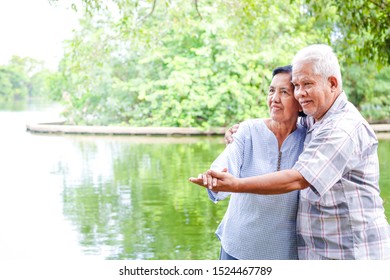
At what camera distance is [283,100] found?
1.65 m

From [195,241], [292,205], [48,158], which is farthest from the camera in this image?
[48,158]

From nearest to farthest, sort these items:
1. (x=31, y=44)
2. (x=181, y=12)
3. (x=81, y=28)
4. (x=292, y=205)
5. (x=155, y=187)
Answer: (x=292, y=205) < (x=155, y=187) < (x=181, y=12) < (x=81, y=28) < (x=31, y=44)

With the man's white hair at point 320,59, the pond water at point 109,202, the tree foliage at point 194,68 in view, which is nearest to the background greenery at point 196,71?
the tree foliage at point 194,68

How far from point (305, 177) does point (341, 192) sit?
0.10 meters

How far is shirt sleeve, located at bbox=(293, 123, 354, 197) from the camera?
57.9 inches

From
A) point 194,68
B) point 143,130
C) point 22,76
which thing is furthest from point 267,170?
point 22,76

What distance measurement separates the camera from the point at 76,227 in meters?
5.36

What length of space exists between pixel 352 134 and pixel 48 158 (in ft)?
26.3

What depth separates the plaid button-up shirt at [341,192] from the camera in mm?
1481

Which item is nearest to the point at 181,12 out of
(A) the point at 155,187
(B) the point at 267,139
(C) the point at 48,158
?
(C) the point at 48,158

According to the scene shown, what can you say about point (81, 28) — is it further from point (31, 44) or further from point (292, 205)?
point (292, 205)

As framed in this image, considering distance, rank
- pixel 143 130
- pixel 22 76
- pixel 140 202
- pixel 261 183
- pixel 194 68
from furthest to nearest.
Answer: pixel 22 76, pixel 194 68, pixel 143 130, pixel 140 202, pixel 261 183

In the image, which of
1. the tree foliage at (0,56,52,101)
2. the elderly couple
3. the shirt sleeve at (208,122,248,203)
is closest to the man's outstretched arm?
the elderly couple

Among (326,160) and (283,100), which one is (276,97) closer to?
(283,100)
